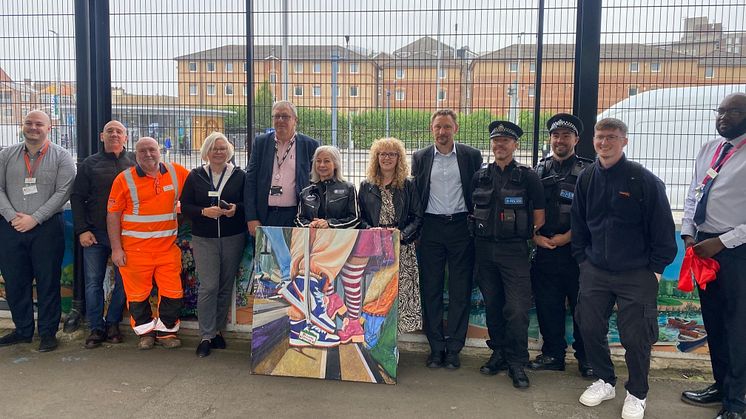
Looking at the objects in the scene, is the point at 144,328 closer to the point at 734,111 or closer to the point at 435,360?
the point at 435,360

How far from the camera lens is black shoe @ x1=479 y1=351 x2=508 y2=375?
427 centimetres

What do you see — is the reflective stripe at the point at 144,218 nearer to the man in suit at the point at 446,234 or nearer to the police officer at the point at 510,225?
the man in suit at the point at 446,234

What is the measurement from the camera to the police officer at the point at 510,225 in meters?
4.04

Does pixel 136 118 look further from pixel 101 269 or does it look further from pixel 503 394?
pixel 503 394

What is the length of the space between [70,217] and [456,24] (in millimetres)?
3970

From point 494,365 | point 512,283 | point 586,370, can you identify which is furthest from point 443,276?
point 586,370

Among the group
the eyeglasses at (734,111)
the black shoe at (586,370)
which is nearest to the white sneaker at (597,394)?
the black shoe at (586,370)

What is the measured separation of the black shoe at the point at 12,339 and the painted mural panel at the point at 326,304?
2237mm

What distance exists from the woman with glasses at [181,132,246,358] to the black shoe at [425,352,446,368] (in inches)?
70.3

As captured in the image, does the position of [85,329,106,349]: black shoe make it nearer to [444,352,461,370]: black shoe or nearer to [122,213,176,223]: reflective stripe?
[122,213,176,223]: reflective stripe

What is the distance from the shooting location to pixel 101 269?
4914mm

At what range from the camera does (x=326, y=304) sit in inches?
164

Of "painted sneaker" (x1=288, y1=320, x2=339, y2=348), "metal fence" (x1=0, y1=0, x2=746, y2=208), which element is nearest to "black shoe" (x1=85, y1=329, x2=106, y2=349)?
"metal fence" (x1=0, y1=0, x2=746, y2=208)

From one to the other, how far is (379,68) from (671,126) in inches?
101
